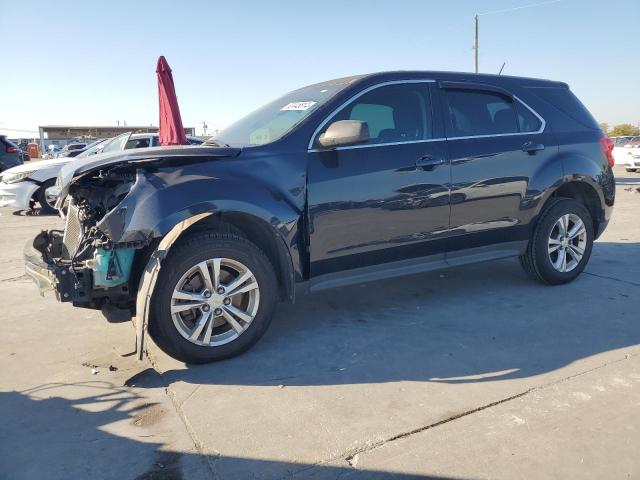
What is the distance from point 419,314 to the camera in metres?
4.14

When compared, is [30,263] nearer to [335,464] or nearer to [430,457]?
[335,464]

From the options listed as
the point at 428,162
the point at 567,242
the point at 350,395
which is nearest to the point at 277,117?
the point at 428,162

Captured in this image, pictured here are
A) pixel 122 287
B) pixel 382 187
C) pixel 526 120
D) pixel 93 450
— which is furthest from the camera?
pixel 526 120

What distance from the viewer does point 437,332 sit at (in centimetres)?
376

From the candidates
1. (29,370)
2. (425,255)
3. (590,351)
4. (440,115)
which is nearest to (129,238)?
(29,370)

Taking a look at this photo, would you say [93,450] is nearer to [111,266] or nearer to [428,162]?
[111,266]

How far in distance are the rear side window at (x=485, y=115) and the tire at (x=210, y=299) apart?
2033 mm

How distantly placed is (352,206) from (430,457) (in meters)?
1.84

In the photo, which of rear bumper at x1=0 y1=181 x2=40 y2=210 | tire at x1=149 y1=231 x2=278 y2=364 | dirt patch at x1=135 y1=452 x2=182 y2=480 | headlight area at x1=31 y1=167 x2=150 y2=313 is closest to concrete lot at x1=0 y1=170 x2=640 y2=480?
dirt patch at x1=135 y1=452 x2=182 y2=480

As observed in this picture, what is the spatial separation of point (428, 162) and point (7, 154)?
498 inches

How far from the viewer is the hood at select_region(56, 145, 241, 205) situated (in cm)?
310

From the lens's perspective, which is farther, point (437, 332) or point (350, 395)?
point (437, 332)

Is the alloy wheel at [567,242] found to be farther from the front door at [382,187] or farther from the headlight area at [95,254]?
the headlight area at [95,254]

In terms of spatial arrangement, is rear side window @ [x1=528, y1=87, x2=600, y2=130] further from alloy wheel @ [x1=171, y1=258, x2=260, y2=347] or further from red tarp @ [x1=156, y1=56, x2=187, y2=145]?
red tarp @ [x1=156, y1=56, x2=187, y2=145]
